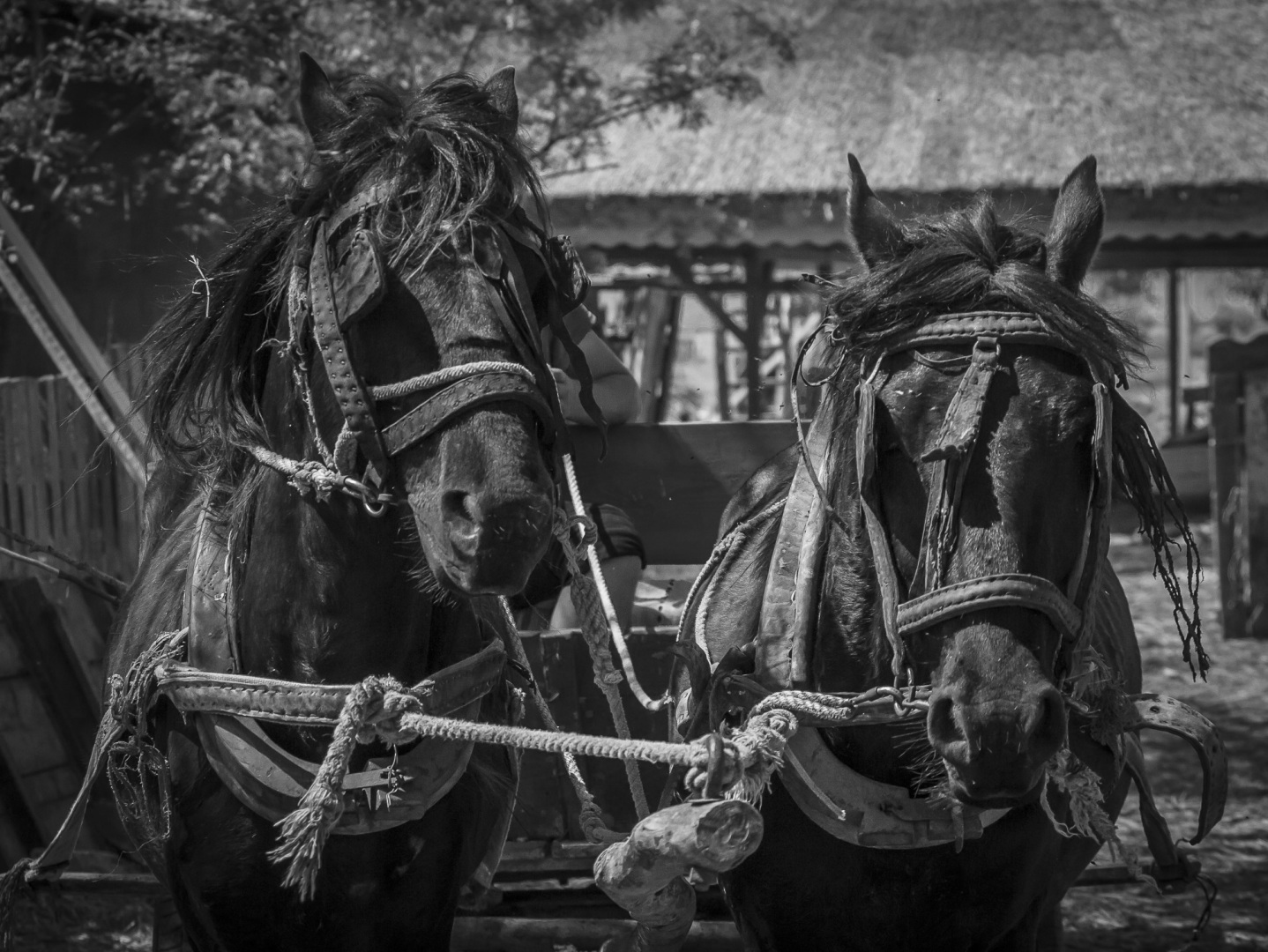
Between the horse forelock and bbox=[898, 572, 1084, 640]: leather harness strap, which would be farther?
the horse forelock

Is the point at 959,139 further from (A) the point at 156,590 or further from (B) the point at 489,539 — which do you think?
(B) the point at 489,539

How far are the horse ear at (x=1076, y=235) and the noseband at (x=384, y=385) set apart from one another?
899mm

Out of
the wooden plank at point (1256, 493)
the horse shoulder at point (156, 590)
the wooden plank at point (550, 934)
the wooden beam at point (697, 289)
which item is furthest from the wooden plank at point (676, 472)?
the wooden beam at point (697, 289)

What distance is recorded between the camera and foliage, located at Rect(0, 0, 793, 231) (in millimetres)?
5793

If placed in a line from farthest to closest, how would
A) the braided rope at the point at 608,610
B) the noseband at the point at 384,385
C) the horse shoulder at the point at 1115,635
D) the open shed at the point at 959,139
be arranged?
the open shed at the point at 959,139 < the horse shoulder at the point at 1115,635 < the braided rope at the point at 608,610 < the noseband at the point at 384,385

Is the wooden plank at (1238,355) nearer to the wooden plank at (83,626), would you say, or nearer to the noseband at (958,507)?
the wooden plank at (83,626)

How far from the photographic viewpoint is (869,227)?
96.6 inches

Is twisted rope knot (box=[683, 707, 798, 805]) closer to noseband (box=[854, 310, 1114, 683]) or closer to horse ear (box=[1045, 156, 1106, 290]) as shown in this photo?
noseband (box=[854, 310, 1114, 683])

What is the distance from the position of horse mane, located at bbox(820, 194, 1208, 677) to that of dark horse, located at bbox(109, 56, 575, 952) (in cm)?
54

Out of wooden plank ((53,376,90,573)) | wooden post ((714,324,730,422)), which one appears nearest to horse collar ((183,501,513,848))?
wooden plank ((53,376,90,573))

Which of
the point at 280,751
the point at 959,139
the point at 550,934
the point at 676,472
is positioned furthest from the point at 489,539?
the point at 959,139

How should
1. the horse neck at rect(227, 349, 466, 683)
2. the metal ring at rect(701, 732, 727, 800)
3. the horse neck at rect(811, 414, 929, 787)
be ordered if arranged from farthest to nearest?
the horse neck at rect(811, 414, 929, 787) → the horse neck at rect(227, 349, 466, 683) → the metal ring at rect(701, 732, 727, 800)

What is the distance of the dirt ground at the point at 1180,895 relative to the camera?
4.54 metres

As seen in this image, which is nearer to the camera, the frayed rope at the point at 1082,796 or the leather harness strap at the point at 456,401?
the leather harness strap at the point at 456,401
